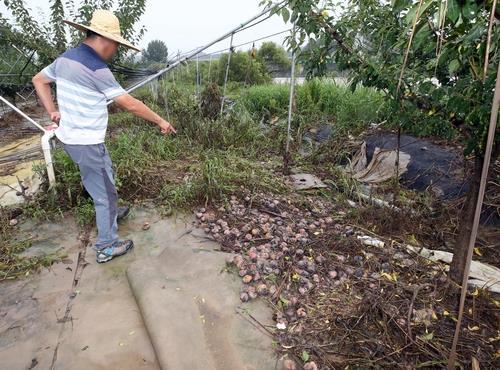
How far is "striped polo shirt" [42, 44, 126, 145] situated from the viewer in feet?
6.50

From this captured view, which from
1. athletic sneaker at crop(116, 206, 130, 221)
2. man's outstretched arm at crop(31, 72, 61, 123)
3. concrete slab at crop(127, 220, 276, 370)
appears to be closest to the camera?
concrete slab at crop(127, 220, 276, 370)

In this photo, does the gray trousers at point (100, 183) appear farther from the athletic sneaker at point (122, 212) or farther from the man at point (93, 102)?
the athletic sneaker at point (122, 212)

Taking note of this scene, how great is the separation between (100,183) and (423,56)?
216 cm

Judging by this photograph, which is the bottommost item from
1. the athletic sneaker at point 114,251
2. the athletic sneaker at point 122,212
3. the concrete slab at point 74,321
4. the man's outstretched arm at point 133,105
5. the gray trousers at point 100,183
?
the concrete slab at point 74,321

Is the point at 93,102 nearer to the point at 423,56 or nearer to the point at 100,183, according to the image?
the point at 100,183

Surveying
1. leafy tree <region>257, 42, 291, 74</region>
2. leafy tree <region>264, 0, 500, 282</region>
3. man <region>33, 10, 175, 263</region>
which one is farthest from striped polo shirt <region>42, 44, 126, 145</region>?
leafy tree <region>257, 42, 291, 74</region>

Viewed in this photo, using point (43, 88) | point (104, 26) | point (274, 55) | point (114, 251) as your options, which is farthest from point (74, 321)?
point (274, 55)

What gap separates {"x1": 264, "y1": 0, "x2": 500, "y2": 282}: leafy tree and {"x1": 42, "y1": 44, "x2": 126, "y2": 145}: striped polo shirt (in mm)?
1133

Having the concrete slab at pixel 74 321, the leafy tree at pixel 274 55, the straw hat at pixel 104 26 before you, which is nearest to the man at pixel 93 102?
the straw hat at pixel 104 26

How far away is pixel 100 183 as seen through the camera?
2271 mm

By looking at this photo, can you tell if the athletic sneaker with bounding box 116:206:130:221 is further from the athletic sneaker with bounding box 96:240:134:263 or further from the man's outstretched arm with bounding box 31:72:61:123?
the man's outstretched arm with bounding box 31:72:61:123

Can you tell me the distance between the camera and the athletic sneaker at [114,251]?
7.61 feet

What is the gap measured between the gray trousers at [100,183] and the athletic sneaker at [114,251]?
0.03 metres

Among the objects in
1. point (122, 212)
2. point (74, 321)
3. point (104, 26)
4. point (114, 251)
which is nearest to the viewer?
point (74, 321)
